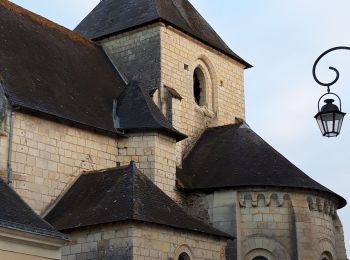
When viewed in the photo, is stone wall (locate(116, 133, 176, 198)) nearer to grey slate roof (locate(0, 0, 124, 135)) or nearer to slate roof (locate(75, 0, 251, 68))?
grey slate roof (locate(0, 0, 124, 135))

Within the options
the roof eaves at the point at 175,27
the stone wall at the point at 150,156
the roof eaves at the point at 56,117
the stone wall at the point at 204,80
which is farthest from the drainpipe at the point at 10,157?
the roof eaves at the point at 175,27

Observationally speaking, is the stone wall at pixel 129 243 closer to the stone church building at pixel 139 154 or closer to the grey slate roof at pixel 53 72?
the stone church building at pixel 139 154

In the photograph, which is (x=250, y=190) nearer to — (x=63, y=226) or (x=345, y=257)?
(x=345, y=257)

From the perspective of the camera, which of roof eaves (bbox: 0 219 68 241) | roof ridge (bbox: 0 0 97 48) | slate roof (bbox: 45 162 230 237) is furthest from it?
roof ridge (bbox: 0 0 97 48)

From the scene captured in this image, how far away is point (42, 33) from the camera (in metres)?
22.8

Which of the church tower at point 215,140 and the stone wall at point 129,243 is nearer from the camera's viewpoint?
the stone wall at point 129,243

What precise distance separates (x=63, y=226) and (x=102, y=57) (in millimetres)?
9045

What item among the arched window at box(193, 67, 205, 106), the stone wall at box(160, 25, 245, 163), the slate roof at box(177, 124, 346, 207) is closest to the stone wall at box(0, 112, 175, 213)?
the slate roof at box(177, 124, 346, 207)

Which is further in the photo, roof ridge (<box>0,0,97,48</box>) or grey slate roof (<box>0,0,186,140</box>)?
roof ridge (<box>0,0,97,48</box>)

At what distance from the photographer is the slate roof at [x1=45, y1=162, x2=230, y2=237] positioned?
17.1 meters

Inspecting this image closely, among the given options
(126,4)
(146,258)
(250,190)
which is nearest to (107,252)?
(146,258)

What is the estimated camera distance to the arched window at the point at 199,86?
2627 centimetres

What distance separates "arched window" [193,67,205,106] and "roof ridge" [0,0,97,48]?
3.80 metres

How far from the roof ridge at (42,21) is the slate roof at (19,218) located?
26.5 feet
